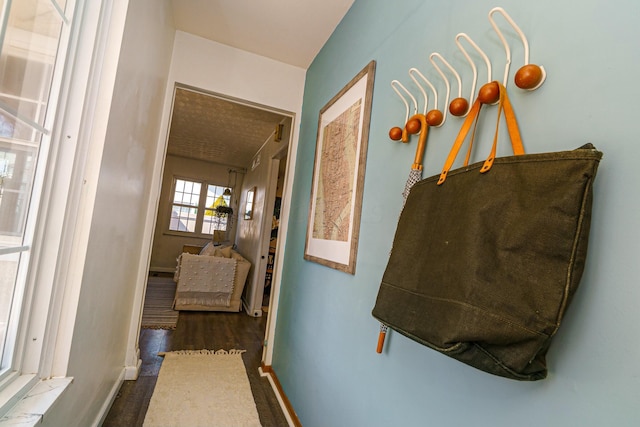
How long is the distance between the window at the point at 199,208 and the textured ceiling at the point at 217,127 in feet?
2.59

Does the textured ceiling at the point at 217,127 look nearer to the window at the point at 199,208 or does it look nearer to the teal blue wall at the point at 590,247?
the window at the point at 199,208

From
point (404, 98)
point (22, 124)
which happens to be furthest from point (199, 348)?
point (404, 98)

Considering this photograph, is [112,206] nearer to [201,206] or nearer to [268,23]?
[268,23]

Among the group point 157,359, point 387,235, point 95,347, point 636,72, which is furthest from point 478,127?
point 157,359

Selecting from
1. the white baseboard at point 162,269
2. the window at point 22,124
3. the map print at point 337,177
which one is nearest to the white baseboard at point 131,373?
the window at point 22,124

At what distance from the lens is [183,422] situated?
177cm

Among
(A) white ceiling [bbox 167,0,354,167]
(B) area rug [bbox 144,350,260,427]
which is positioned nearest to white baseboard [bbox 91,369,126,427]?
(B) area rug [bbox 144,350,260,427]

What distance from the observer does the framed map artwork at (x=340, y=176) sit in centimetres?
146

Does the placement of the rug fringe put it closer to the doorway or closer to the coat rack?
the doorway

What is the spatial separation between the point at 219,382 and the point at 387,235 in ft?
6.09

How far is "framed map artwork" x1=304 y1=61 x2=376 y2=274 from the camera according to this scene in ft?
4.79

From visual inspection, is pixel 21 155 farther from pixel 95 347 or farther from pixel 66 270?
pixel 95 347

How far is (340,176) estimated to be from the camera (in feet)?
5.49

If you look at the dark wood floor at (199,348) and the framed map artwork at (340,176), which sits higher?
the framed map artwork at (340,176)
